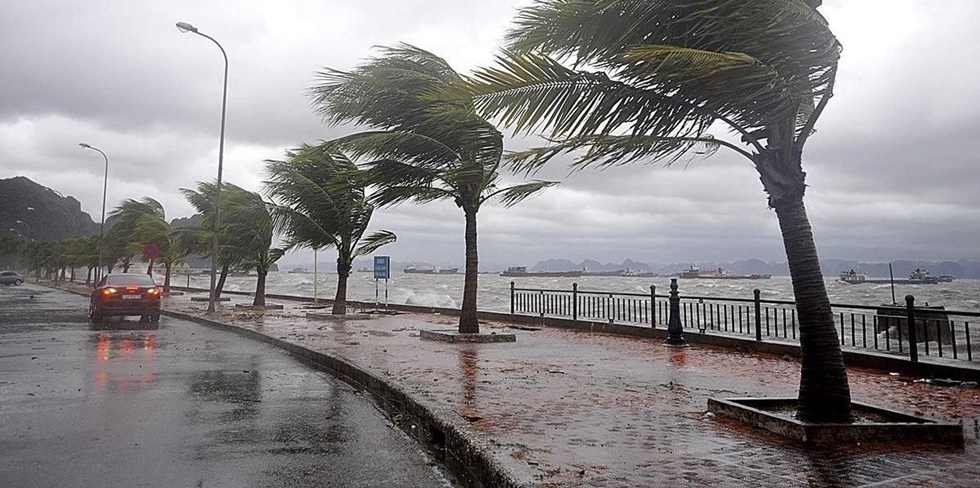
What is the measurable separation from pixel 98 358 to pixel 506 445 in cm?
915

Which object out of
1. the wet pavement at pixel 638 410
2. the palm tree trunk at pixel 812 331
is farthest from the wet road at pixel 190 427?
the palm tree trunk at pixel 812 331

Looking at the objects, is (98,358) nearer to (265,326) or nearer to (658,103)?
(265,326)

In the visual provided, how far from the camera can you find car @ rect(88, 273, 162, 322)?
1983 cm

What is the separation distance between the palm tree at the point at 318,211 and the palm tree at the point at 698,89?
1484 centimetres

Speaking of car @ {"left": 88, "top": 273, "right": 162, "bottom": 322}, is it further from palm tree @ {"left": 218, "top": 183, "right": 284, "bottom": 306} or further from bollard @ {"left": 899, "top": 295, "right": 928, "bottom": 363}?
bollard @ {"left": 899, "top": 295, "right": 928, "bottom": 363}

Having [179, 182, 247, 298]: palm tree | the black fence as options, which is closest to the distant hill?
[179, 182, 247, 298]: palm tree

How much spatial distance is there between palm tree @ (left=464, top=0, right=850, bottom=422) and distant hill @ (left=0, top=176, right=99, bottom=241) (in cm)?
17688

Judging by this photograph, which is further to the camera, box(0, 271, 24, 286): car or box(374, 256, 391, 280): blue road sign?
box(0, 271, 24, 286): car

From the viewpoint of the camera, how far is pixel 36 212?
162 meters

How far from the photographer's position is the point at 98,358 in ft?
37.4

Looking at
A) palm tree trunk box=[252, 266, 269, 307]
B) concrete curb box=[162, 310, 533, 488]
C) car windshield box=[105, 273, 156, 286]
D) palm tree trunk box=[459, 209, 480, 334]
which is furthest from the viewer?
palm tree trunk box=[252, 266, 269, 307]

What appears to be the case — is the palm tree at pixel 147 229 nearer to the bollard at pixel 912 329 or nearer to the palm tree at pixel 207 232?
the palm tree at pixel 207 232

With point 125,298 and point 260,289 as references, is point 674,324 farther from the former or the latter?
point 260,289

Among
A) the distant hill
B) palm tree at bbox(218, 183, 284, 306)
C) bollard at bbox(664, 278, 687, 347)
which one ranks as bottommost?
bollard at bbox(664, 278, 687, 347)
